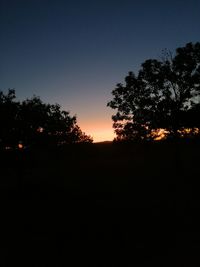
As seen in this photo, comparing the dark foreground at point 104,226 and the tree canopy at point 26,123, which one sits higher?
the tree canopy at point 26,123

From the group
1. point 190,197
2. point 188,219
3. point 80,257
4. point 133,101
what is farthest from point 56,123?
point 80,257

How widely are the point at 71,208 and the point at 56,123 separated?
1615 centimetres

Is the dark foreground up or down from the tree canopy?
down

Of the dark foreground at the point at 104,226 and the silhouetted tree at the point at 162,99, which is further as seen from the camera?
the silhouetted tree at the point at 162,99

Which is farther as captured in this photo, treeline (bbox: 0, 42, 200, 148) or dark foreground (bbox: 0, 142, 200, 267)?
treeline (bbox: 0, 42, 200, 148)

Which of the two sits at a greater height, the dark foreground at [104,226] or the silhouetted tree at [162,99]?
the silhouetted tree at [162,99]

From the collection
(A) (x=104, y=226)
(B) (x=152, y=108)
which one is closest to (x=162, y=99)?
(B) (x=152, y=108)

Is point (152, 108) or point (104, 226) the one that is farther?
point (152, 108)

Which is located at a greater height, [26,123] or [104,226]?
[26,123]

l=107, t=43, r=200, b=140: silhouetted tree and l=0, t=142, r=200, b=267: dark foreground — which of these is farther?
l=107, t=43, r=200, b=140: silhouetted tree

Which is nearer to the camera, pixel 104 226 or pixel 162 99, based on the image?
pixel 104 226

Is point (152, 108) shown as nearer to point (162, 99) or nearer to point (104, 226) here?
point (162, 99)

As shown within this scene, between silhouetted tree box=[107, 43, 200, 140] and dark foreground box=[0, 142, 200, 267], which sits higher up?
silhouetted tree box=[107, 43, 200, 140]

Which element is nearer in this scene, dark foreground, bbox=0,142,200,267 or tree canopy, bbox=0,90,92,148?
dark foreground, bbox=0,142,200,267
